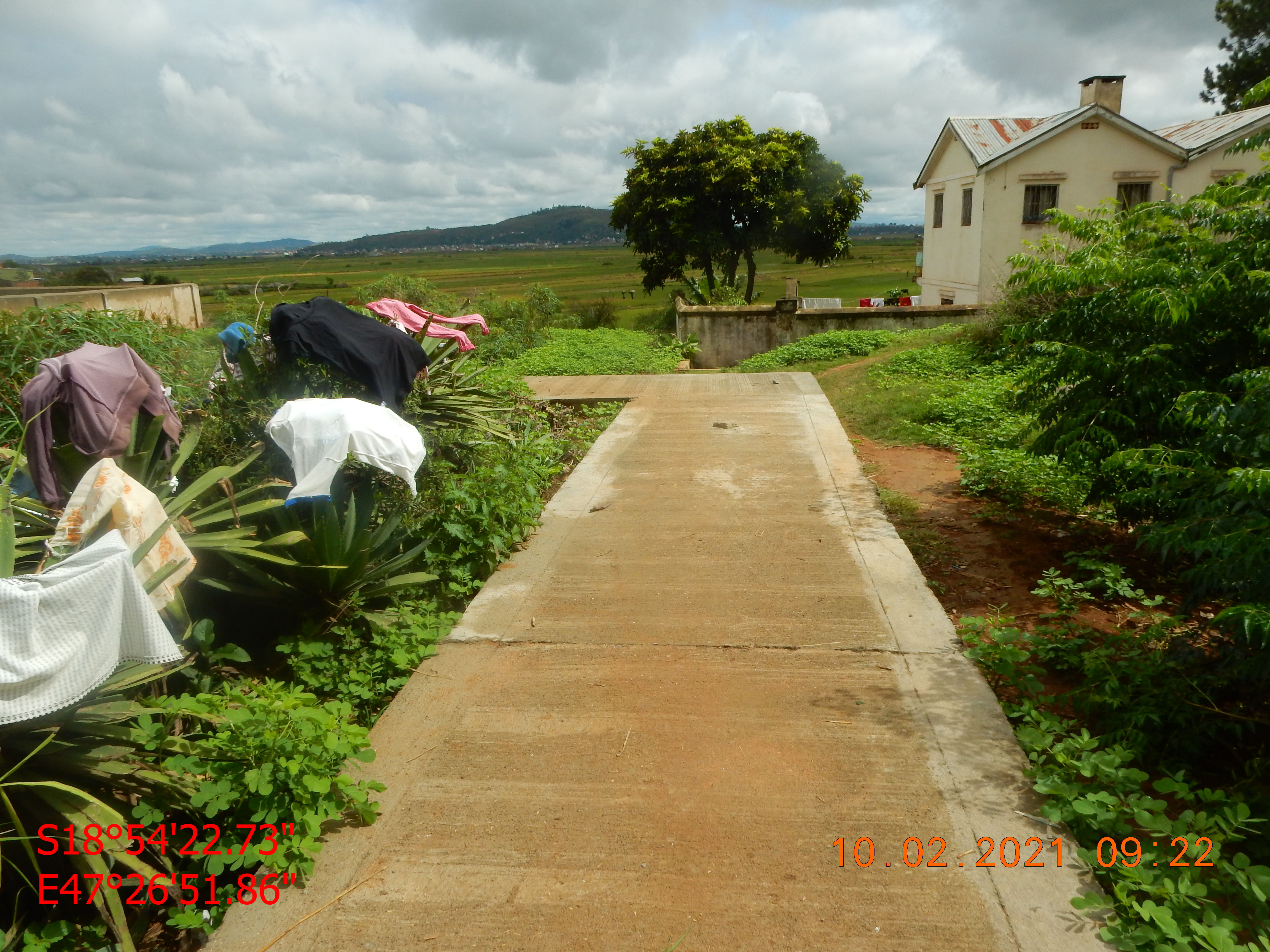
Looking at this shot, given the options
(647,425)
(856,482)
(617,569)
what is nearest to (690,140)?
(647,425)

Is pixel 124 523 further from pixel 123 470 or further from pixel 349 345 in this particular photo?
pixel 349 345

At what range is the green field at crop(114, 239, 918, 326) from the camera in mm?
19250

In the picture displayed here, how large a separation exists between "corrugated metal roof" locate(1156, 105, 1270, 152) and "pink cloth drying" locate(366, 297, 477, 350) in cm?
2062

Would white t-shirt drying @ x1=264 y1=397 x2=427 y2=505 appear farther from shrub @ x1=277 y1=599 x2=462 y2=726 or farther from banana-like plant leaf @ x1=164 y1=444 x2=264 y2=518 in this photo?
shrub @ x1=277 y1=599 x2=462 y2=726

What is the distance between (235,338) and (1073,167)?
23.9 meters

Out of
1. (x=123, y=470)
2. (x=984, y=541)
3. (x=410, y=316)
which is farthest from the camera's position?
(x=410, y=316)

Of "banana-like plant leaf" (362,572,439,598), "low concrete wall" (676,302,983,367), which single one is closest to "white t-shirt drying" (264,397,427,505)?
"banana-like plant leaf" (362,572,439,598)

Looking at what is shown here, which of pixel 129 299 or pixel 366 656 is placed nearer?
pixel 366 656

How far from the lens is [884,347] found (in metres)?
16.7

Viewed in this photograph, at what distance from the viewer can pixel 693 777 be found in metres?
3.35

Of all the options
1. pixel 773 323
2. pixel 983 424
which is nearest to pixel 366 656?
pixel 983 424

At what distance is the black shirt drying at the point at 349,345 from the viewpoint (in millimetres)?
5430

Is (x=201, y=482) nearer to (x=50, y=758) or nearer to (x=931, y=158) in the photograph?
(x=50, y=758)

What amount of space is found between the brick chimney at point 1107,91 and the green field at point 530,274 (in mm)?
11740
